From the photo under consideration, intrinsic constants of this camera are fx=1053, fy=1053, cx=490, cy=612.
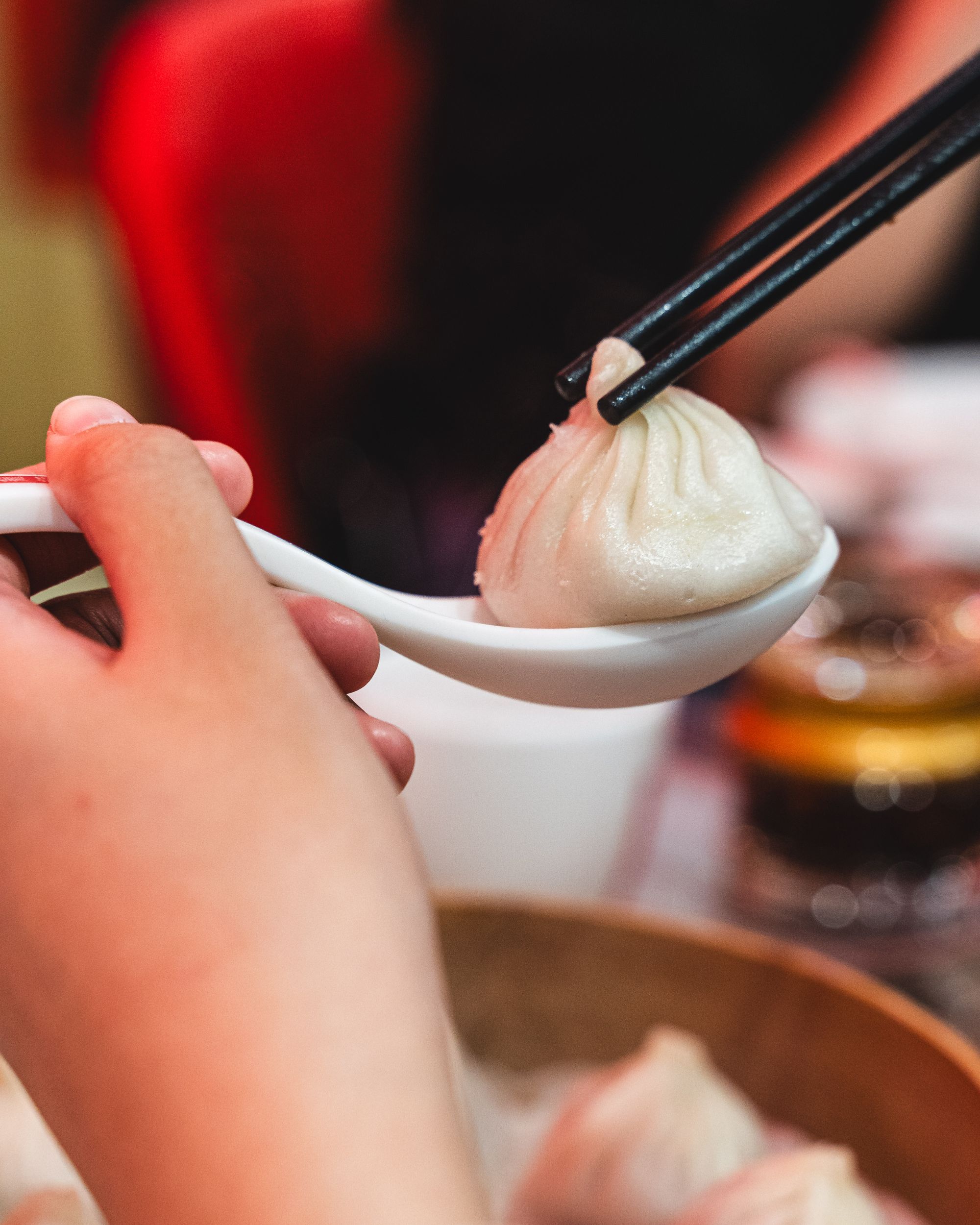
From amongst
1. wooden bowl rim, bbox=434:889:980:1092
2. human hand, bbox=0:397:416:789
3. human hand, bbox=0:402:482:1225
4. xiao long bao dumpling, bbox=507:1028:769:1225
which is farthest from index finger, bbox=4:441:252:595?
xiao long bao dumpling, bbox=507:1028:769:1225

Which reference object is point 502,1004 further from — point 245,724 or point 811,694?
point 245,724

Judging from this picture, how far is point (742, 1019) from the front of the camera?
3.01 feet

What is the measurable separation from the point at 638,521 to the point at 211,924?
0.33m

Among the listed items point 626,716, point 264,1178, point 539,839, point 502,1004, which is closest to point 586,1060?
point 502,1004

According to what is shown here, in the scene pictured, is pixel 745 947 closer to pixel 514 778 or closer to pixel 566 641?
pixel 514 778

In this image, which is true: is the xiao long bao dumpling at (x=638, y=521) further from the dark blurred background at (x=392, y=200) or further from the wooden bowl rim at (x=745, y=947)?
the dark blurred background at (x=392, y=200)

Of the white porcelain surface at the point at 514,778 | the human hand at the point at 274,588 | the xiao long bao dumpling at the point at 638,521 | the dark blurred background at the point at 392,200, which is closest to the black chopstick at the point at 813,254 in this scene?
the xiao long bao dumpling at the point at 638,521

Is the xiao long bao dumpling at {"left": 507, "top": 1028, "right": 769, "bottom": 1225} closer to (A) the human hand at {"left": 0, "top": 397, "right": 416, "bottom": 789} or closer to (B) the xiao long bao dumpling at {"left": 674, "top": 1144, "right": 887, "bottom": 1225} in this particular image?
(B) the xiao long bao dumpling at {"left": 674, "top": 1144, "right": 887, "bottom": 1225}

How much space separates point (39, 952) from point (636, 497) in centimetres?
39

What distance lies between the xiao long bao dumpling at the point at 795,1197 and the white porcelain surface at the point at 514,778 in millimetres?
368

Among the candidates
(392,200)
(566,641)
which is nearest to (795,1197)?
(566,641)

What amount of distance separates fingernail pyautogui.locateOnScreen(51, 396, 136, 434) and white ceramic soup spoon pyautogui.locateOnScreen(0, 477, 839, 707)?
0.20 feet

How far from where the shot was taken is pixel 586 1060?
97 cm

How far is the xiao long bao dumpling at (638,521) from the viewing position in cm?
58
